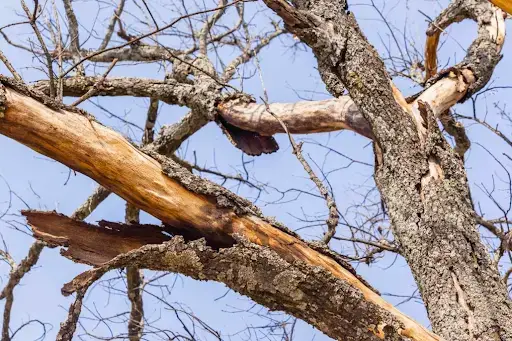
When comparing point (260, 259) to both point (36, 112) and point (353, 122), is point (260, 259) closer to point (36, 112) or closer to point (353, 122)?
point (36, 112)

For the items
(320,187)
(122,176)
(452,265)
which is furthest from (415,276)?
(122,176)

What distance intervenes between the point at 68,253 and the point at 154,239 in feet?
0.97

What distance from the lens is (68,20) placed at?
14.4 ft

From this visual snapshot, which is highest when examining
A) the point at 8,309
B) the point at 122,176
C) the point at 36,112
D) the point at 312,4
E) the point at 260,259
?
the point at 312,4

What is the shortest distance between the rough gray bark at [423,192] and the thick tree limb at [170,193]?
0.31m

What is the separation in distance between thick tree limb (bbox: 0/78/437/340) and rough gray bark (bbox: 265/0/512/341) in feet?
1.02

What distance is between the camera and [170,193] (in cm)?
199

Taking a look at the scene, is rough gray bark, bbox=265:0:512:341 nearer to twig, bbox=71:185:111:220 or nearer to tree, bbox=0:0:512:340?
tree, bbox=0:0:512:340

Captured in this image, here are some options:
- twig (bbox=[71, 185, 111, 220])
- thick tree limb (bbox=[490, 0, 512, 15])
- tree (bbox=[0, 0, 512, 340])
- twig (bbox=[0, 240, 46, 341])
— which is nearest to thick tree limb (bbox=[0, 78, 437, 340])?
tree (bbox=[0, 0, 512, 340])

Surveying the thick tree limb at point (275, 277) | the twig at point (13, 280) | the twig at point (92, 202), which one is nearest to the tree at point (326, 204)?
the thick tree limb at point (275, 277)

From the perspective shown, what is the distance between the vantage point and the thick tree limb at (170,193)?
193cm

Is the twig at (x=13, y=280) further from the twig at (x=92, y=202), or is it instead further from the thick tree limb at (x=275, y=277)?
the thick tree limb at (x=275, y=277)

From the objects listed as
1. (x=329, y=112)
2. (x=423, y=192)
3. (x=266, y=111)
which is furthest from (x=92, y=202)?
(x=423, y=192)

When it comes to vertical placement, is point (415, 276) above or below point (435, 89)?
below
